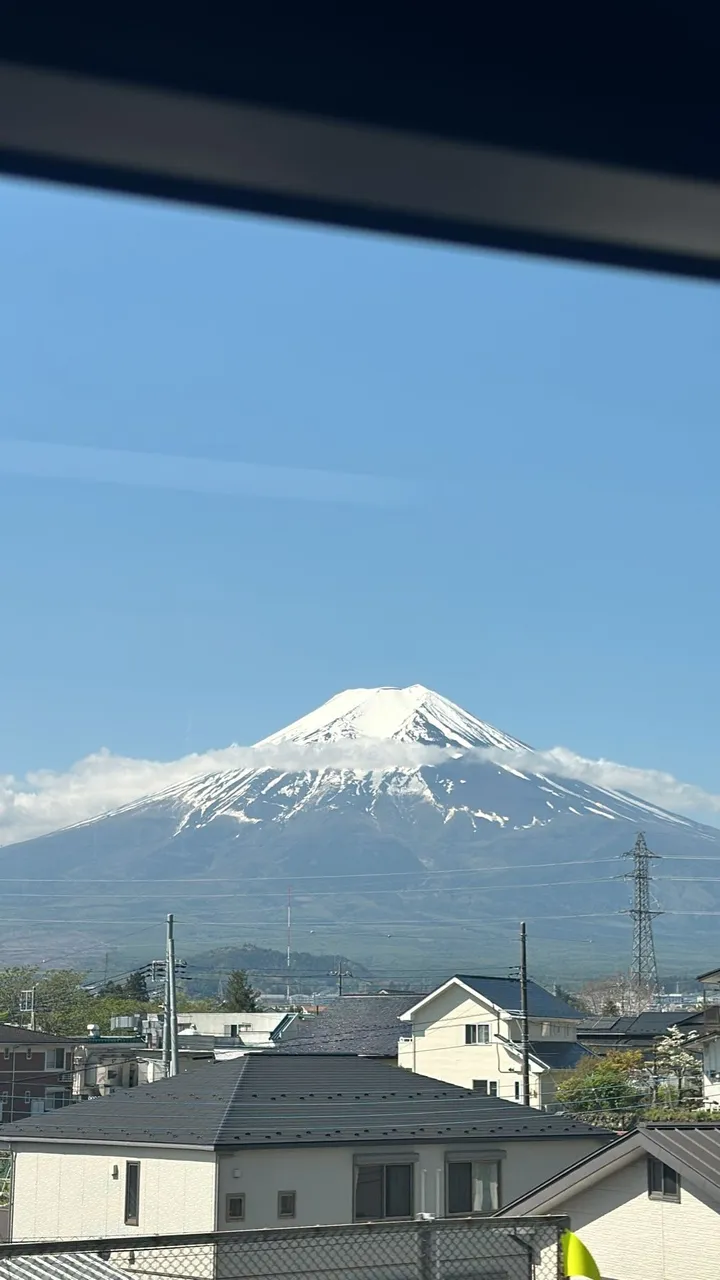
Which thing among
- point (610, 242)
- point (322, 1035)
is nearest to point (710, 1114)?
point (322, 1035)

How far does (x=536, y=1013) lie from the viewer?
1636 cm

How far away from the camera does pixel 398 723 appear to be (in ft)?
421

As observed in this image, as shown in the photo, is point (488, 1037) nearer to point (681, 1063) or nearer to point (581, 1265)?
point (681, 1063)

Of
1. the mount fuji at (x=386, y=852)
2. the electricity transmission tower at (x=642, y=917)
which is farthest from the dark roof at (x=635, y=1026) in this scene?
the mount fuji at (x=386, y=852)

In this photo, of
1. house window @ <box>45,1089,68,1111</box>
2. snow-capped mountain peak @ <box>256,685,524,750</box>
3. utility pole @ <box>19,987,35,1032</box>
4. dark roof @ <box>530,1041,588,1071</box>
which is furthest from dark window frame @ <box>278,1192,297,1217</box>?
snow-capped mountain peak @ <box>256,685,524,750</box>

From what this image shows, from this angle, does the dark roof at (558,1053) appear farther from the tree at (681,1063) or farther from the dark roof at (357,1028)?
the dark roof at (357,1028)

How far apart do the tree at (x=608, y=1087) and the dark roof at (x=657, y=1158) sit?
7.37 meters

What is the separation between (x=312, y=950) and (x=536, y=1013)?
67443 mm

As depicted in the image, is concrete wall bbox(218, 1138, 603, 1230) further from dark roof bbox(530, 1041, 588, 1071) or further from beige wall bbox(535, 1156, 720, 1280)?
dark roof bbox(530, 1041, 588, 1071)

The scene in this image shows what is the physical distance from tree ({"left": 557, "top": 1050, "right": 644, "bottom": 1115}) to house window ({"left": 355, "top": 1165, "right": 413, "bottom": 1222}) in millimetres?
4753

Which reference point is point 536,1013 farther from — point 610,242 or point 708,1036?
point 610,242

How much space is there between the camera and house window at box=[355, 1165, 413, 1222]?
867cm

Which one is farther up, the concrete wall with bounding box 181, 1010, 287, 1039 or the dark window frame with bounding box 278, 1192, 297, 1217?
the concrete wall with bounding box 181, 1010, 287, 1039

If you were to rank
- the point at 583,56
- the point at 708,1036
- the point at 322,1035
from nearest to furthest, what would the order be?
the point at 583,56 → the point at 708,1036 → the point at 322,1035
